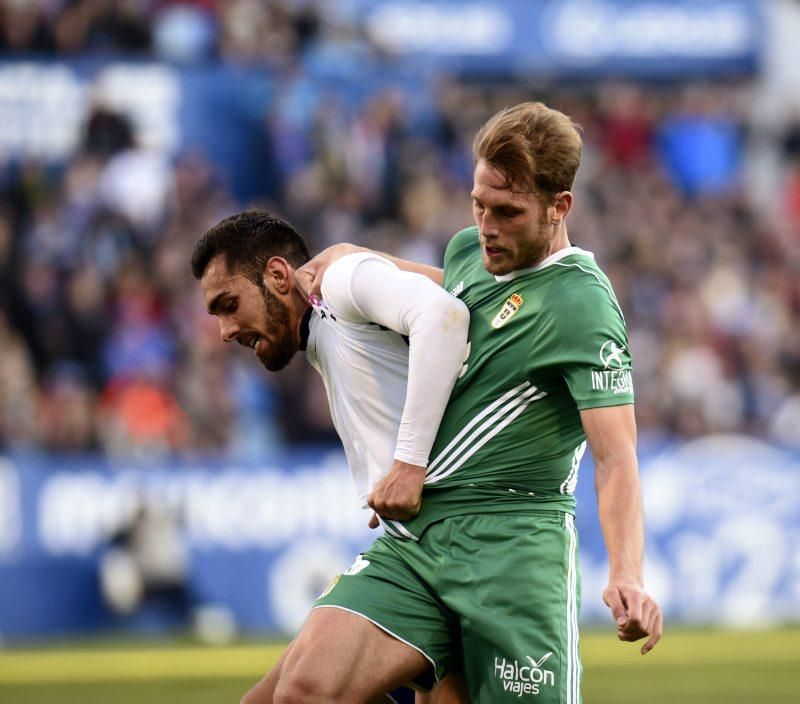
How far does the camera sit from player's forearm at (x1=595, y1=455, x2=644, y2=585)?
451 centimetres

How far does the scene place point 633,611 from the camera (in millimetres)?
4285

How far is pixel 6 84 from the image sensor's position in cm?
1583

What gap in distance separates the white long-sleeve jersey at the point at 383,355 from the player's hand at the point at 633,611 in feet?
2.78

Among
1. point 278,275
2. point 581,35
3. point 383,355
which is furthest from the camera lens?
point 581,35

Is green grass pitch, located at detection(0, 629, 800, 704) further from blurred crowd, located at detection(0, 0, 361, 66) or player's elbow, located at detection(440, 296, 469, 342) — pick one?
blurred crowd, located at detection(0, 0, 361, 66)

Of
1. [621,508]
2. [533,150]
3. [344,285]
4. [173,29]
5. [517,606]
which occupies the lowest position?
[517,606]

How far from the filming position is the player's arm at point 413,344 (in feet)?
15.8

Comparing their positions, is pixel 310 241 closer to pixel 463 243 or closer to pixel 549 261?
pixel 463 243

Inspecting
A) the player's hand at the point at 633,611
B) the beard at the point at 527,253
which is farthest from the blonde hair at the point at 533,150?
the player's hand at the point at 633,611

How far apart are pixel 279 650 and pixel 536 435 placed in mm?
7032

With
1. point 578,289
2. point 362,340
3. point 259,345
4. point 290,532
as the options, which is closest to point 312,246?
point 290,532

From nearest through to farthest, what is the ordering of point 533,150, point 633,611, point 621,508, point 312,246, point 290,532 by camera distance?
1. point 633,611
2. point 621,508
3. point 533,150
4. point 290,532
5. point 312,246

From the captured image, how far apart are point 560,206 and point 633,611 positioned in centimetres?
131

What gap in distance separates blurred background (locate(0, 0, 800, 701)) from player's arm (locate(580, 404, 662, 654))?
819 centimetres
